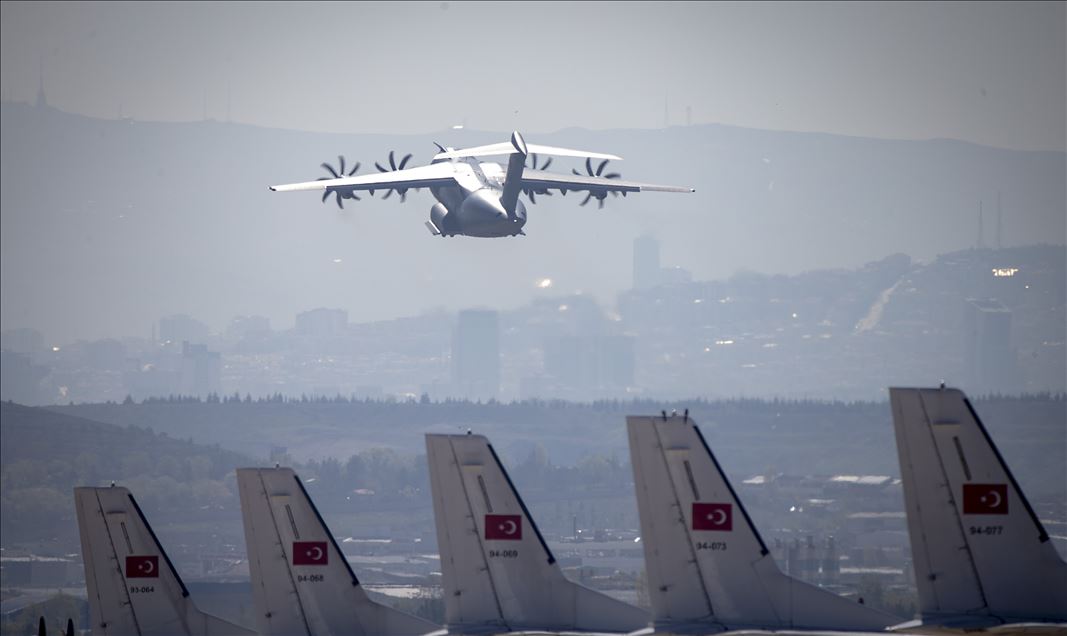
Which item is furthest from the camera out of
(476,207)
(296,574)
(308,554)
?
(476,207)

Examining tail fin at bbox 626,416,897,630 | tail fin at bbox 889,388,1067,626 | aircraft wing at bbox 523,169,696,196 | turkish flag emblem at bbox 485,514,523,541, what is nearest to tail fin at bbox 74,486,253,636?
turkish flag emblem at bbox 485,514,523,541

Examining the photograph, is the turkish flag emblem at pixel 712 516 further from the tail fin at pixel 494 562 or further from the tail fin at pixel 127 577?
the tail fin at pixel 127 577

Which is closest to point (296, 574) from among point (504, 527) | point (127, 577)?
point (127, 577)

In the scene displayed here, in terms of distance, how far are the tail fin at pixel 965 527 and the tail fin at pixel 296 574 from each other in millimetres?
17319

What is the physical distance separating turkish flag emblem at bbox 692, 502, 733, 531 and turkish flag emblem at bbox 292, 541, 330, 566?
45.2 feet

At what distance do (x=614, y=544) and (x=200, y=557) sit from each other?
148 feet

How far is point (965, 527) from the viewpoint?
46.0 meters

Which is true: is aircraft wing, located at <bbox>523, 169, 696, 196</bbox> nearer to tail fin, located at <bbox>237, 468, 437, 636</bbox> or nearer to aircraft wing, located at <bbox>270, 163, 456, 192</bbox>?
aircraft wing, located at <bbox>270, 163, 456, 192</bbox>

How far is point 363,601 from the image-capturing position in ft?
186

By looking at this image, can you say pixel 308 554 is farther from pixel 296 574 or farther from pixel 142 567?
pixel 142 567

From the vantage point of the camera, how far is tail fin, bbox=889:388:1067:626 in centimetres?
4541

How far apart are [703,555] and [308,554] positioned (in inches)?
568

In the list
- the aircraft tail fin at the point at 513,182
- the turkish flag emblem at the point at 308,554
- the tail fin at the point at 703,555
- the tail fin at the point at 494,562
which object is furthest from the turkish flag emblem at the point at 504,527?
the aircraft tail fin at the point at 513,182

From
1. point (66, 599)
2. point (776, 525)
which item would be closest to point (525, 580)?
point (66, 599)
